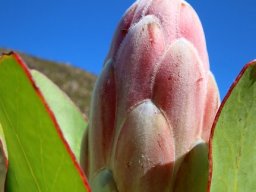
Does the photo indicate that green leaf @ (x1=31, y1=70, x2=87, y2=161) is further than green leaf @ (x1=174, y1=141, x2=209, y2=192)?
Yes

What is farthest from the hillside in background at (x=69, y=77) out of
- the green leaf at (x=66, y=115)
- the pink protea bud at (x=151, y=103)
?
the pink protea bud at (x=151, y=103)

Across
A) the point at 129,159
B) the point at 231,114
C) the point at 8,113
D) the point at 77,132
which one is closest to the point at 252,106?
the point at 231,114

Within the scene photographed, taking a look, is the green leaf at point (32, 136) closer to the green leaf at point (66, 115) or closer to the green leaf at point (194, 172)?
the green leaf at point (194, 172)

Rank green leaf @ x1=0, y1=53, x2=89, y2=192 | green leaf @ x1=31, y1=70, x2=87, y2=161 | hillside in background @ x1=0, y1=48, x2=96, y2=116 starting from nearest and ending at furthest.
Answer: green leaf @ x1=0, y1=53, x2=89, y2=192, green leaf @ x1=31, y1=70, x2=87, y2=161, hillside in background @ x1=0, y1=48, x2=96, y2=116

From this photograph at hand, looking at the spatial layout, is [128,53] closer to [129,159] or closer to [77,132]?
[129,159]

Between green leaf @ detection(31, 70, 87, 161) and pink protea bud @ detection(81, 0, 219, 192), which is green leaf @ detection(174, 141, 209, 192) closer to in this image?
pink protea bud @ detection(81, 0, 219, 192)

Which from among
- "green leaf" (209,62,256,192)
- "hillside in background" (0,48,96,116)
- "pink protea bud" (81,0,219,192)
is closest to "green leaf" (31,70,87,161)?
"pink protea bud" (81,0,219,192)

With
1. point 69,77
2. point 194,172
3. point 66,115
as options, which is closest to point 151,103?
point 194,172
